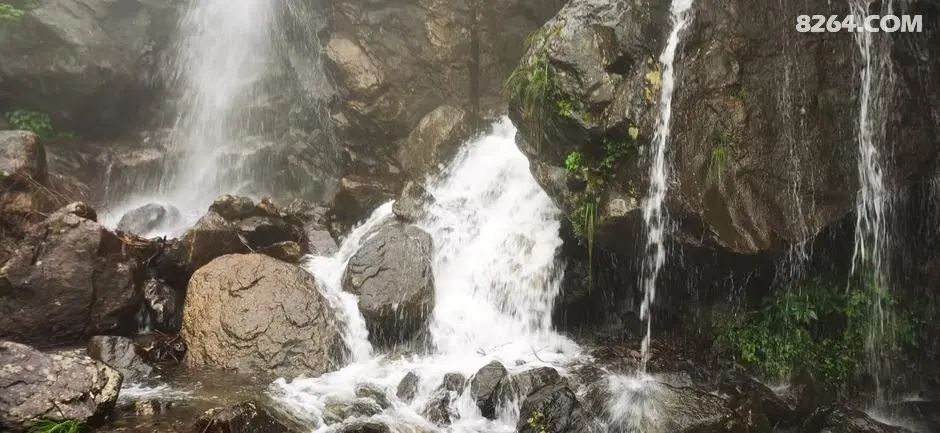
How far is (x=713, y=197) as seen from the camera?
328 inches

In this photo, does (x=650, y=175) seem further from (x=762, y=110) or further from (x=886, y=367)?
(x=886, y=367)

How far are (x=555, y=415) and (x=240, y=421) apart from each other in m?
4.00

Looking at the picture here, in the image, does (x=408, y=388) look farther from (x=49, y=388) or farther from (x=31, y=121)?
(x=31, y=121)

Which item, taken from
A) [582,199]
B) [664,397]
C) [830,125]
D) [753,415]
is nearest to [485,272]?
[582,199]

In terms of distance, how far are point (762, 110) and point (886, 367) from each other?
4468 millimetres

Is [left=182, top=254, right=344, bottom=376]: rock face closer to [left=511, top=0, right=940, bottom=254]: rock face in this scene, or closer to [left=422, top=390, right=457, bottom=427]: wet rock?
[left=422, top=390, right=457, bottom=427]: wet rock

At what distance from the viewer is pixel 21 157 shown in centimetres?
1122

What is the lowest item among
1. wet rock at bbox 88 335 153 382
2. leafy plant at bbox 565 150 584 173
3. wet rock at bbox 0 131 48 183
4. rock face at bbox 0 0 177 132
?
wet rock at bbox 88 335 153 382

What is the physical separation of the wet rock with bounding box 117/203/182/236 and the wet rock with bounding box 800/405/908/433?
15344 millimetres

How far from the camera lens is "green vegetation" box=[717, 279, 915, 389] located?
27.6ft

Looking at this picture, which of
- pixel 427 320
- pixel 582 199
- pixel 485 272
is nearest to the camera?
pixel 582 199

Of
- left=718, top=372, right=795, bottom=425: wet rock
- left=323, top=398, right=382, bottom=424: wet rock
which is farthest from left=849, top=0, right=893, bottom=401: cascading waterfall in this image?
left=323, top=398, right=382, bottom=424: wet rock

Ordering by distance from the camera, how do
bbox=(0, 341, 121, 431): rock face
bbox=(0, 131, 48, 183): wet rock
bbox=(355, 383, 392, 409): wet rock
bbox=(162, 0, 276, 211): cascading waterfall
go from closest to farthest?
bbox=(0, 341, 121, 431): rock face → bbox=(355, 383, 392, 409): wet rock → bbox=(0, 131, 48, 183): wet rock → bbox=(162, 0, 276, 211): cascading waterfall

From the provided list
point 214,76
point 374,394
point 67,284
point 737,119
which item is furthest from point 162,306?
point 214,76
